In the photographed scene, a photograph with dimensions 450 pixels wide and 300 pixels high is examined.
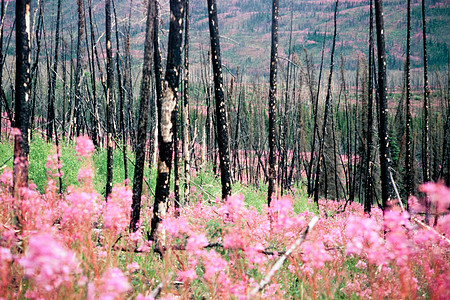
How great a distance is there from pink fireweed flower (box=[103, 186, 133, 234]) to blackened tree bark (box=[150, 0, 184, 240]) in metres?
0.48

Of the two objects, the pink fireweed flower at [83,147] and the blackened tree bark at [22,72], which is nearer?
the pink fireweed flower at [83,147]

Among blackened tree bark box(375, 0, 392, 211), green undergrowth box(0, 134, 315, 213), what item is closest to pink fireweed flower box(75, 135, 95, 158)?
green undergrowth box(0, 134, 315, 213)

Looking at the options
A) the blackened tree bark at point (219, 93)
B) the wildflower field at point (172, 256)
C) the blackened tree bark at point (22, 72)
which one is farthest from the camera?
the blackened tree bark at point (219, 93)

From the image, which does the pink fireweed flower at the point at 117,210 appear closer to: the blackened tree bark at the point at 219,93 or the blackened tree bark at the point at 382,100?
the blackened tree bark at the point at 219,93

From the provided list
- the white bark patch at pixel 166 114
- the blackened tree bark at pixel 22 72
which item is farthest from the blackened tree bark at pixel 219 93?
the blackened tree bark at pixel 22 72

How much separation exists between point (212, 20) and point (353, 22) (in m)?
229

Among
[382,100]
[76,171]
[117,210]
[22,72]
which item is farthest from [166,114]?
[76,171]

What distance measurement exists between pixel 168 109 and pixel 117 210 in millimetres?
1619

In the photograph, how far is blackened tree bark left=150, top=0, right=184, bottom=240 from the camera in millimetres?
3775

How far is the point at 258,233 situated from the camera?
15.5ft

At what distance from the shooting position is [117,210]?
8.68 feet

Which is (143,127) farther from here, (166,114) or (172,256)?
(172,256)

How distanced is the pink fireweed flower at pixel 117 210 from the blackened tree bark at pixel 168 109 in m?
0.48

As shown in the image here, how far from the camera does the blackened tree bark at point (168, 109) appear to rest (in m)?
3.78
